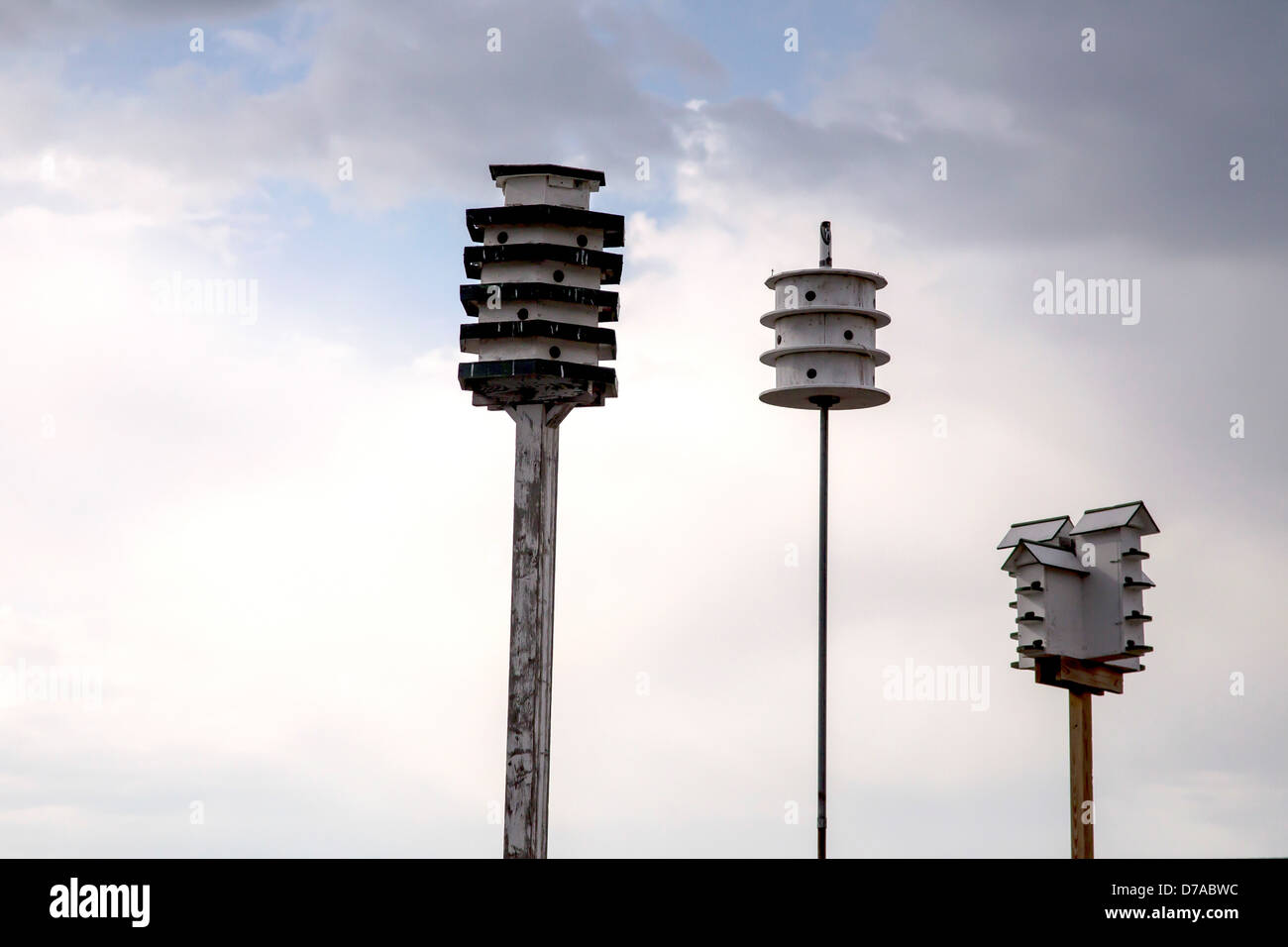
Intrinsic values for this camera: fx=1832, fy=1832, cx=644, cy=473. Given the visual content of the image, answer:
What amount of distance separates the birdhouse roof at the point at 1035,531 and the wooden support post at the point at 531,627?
4532 mm

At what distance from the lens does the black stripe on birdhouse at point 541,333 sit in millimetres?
16453

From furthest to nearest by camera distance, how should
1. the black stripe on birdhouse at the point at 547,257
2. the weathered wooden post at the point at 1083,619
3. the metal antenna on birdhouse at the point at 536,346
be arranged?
the weathered wooden post at the point at 1083,619 → the black stripe on birdhouse at the point at 547,257 → the metal antenna on birdhouse at the point at 536,346

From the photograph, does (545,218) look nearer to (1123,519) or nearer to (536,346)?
(536,346)

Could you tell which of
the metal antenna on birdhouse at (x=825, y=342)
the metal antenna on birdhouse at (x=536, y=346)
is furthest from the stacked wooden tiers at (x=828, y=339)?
the metal antenna on birdhouse at (x=536, y=346)

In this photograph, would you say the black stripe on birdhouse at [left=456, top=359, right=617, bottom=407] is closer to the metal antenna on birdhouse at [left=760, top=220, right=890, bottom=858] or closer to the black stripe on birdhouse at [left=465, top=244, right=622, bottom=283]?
the black stripe on birdhouse at [left=465, top=244, right=622, bottom=283]

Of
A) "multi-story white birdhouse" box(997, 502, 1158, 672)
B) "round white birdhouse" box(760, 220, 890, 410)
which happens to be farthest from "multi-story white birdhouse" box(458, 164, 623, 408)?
"multi-story white birdhouse" box(997, 502, 1158, 672)

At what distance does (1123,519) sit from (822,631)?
10.3 feet

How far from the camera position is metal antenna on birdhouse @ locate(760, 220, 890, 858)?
17.3 meters

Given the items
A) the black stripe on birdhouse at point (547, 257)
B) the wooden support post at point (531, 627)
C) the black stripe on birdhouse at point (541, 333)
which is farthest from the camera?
the black stripe on birdhouse at point (547, 257)

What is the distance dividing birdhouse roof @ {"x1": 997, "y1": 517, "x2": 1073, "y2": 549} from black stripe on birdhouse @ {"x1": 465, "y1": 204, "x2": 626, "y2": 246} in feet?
15.6

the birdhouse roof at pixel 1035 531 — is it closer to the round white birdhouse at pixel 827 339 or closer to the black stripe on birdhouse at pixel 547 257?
the round white birdhouse at pixel 827 339

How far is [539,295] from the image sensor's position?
1652cm
